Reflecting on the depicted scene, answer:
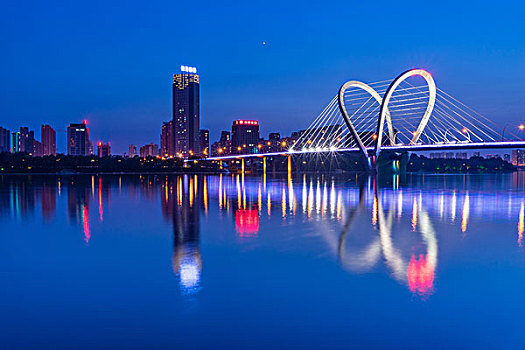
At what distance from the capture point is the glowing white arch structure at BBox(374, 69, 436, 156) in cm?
7531

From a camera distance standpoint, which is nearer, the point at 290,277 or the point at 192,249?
the point at 290,277

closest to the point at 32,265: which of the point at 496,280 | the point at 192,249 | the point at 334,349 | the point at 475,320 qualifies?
the point at 192,249

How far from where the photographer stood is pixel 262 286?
25.9ft

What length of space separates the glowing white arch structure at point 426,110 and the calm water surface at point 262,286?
62.9 meters

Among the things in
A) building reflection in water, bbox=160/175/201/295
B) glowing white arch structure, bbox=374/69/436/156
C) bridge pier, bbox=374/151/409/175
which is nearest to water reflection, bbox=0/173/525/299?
building reflection in water, bbox=160/175/201/295

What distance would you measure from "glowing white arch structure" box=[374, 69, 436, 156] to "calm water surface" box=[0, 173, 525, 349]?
6292cm

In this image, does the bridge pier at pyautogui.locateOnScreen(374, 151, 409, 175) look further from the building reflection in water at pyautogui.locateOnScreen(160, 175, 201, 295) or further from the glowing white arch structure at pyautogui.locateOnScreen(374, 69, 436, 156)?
the building reflection in water at pyautogui.locateOnScreen(160, 175, 201, 295)

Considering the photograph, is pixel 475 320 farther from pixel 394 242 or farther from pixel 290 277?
pixel 394 242

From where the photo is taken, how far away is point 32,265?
9.66 metres

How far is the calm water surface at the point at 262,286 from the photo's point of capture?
18.7ft

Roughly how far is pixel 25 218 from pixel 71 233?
567 cm

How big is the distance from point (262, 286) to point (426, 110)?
82236 millimetres

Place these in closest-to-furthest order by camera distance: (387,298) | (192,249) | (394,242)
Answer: (387,298) → (192,249) → (394,242)

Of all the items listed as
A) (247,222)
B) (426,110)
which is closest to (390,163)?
(426,110)
